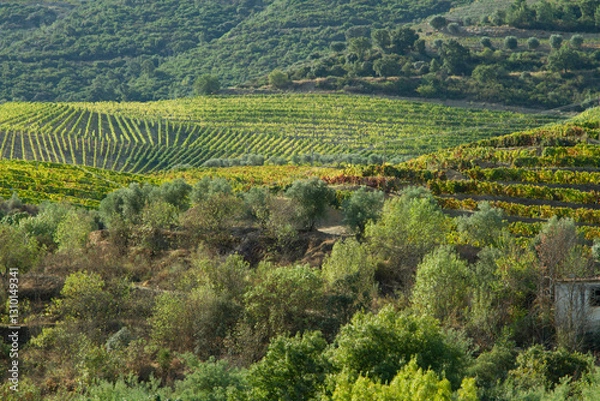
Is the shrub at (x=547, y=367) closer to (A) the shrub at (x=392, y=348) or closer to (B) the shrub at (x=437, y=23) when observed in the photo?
(A) the shrub at (x=392, y=348)

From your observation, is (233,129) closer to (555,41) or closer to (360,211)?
(555,41)

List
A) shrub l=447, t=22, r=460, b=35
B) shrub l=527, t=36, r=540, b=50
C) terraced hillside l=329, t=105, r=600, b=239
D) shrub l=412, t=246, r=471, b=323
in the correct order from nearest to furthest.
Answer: shrub l=412, t=246, r=471, b=323 < terraced hillside l=329, t=105, r=600, b=239 < shrub l=527, t=36, r=540, b=50 < shrub l=447, t=22, r=460, b=35

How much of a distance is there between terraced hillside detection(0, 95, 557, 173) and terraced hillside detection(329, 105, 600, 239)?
24.3m

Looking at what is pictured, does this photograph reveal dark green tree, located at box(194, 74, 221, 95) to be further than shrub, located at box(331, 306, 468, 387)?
Yes

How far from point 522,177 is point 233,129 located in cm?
5773

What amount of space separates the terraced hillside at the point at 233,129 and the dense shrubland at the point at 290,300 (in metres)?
39.2

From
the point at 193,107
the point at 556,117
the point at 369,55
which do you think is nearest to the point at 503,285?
the point at 556,117

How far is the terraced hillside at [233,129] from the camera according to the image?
3920 inches

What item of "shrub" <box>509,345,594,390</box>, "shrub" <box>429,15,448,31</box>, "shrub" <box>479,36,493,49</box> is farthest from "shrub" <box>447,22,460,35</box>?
"shrub" <box>509,345,594,390</box>

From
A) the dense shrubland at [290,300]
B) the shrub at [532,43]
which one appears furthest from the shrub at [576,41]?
the dense shrubland at [290,300]

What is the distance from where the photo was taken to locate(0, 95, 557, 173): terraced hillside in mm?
99562

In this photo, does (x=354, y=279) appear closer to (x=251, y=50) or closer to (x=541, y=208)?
(x=541, y=208)

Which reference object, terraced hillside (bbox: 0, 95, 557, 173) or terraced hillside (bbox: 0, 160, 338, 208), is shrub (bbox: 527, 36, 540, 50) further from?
terraced hillside (bbox: 0, 160, 338, 208)

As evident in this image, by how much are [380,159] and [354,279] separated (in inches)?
1620
